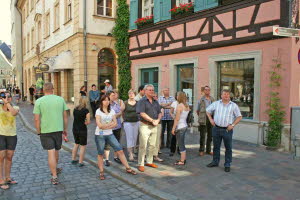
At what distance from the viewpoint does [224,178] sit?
16.9ft

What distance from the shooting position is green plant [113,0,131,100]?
13.5 m

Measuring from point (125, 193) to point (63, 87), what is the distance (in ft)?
42.5

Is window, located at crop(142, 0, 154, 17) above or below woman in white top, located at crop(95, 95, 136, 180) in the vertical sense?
above

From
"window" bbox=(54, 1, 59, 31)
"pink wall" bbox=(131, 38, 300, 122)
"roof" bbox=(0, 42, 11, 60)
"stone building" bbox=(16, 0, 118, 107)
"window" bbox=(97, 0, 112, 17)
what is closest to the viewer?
"pink wall" bbox=(131, 38, 300, 122)

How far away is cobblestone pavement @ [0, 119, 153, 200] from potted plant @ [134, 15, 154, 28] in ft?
23.7

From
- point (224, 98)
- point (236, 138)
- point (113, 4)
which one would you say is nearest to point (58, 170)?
point (224, 98)

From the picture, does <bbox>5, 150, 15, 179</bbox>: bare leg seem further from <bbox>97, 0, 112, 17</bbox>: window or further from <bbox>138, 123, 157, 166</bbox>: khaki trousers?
<bbox>97, 0, 112, 17</bbox>: window

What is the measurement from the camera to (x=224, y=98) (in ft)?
18.2

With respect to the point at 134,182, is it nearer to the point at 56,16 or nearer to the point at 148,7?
the point at 148,7

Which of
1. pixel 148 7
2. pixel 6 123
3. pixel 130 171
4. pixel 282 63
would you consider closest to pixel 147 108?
pixel 130 171

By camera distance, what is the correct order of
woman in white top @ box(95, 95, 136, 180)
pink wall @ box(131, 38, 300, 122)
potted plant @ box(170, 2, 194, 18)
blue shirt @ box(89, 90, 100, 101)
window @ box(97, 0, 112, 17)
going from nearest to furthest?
woman in white top @ box(95, 95, 136, 180)
pink wall @ box(131, 38, 300, 122)
potted plant @ box(170, 2, 194, 18)
blue shirt @ box(89, 90, 100, 101)
window @ box(97, 0, 112, 17)

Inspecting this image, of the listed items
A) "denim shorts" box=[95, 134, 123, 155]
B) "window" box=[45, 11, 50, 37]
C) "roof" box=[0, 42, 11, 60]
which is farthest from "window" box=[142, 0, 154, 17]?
"roof" box=[0, 42, 11, 60]

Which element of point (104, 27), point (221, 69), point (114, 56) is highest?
point (104, 27)

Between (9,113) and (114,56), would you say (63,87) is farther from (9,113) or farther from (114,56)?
(9,113)
